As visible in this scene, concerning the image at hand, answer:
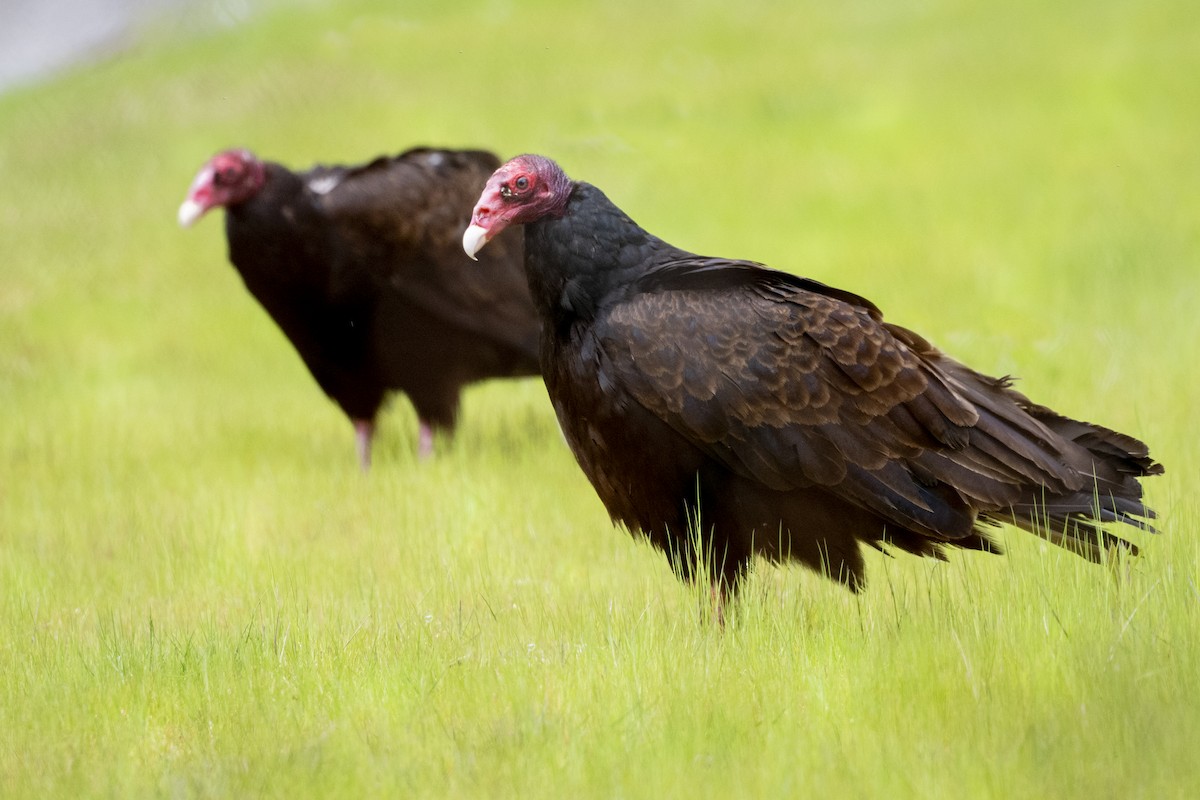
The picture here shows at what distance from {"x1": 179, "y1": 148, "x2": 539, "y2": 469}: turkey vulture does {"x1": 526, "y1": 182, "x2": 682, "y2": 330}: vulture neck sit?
2384mm

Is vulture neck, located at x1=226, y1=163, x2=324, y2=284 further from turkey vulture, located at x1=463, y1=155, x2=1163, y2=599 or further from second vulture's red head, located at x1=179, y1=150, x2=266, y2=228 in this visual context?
turkey vulture, located at x1=463, y1=155, x2=1163, y2=599

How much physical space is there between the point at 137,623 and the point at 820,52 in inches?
479

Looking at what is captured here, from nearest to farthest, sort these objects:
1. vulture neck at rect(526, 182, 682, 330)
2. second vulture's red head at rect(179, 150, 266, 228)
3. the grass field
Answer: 1. the grass field
2. vulture neck at rect(526, 182, 682, 330)
3. second vulture's red head at rect(179, 150, 266, 228)

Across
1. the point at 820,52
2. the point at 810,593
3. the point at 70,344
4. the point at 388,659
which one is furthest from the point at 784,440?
the point at 820,52

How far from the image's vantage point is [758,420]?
342 cm

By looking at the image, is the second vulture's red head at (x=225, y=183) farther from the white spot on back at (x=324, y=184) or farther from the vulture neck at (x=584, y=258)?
the vulture neck at (x=584, y=258)

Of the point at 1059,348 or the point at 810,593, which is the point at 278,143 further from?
the point at 810,593

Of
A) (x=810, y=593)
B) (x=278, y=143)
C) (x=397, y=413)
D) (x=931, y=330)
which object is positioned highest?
(x=278, y=143)

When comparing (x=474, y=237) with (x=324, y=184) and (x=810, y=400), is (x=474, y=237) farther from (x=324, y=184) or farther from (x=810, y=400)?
(x=324, y=184)

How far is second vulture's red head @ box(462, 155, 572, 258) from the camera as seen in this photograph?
3.54 meters

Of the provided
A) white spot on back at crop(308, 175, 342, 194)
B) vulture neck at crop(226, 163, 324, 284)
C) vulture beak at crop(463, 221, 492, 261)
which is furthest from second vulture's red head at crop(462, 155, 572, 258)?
white spot on back at crop(308, 175, 342, 194)

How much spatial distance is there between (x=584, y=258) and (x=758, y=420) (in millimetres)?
603

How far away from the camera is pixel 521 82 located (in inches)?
550

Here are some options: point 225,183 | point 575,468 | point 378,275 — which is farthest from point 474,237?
point 225,183
